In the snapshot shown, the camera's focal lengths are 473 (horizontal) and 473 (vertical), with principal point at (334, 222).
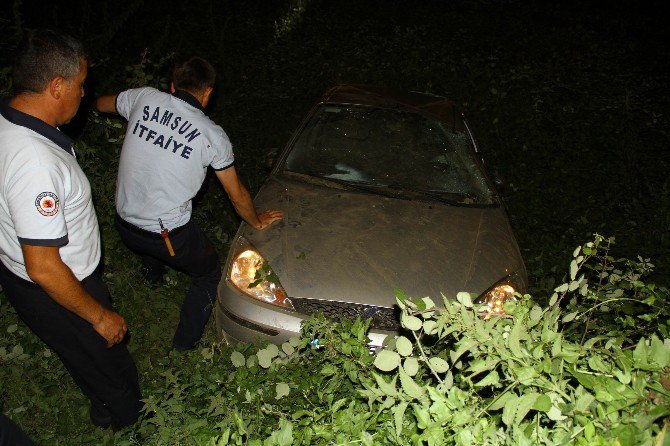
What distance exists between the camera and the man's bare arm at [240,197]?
2.91 metres

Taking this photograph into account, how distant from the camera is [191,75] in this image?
2.81 metres

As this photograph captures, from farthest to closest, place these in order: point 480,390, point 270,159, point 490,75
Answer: point 490,75, point 270,159, point 480,390

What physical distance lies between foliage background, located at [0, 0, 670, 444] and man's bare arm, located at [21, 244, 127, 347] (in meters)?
0.50

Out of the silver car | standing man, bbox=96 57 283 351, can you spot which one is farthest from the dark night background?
standing man, bbox=96 57 283 351

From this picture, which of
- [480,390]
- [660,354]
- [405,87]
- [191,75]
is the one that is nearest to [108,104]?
[191,75]

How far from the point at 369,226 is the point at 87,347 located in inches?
69.9

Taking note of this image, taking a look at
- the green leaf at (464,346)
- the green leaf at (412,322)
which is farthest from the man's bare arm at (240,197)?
the green leaf at (464,346)

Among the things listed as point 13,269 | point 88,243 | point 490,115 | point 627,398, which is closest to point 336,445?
point 627,398

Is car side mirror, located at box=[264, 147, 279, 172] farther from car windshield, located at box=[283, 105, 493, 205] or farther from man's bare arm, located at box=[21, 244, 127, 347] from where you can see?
man's bare arm, located at box=[21, 244, 127, 347]

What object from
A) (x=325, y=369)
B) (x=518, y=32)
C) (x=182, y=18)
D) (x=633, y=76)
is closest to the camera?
(x=325, y=369)

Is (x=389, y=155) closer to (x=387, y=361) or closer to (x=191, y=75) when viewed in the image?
(x=191, y=75)

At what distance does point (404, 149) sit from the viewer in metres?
3.85

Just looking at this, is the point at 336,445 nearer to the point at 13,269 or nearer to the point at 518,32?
the point at 13,269

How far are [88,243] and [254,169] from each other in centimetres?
358
